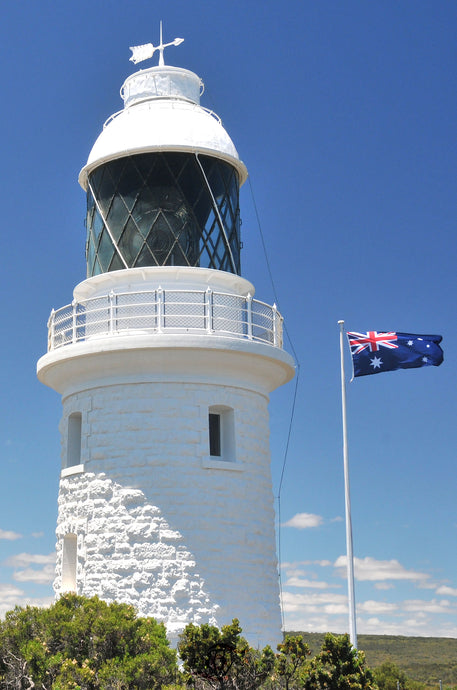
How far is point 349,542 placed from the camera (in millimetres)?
16734

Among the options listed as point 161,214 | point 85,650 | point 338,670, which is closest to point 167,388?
point 161,214

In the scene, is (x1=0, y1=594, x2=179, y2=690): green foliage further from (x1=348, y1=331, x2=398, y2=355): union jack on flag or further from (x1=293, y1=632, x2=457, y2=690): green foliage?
(x1=293, y1=632, x2=457, y2=690): green foliage

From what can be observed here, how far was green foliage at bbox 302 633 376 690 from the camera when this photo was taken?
1377cm

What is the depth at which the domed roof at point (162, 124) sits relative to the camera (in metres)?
18.9

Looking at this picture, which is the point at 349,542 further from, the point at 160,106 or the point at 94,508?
the point at 160,106

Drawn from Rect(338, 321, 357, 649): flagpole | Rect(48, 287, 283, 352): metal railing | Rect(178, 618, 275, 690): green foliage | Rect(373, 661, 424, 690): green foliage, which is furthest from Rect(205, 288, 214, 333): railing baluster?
Rect(373, 661, 424, 690): green foliage

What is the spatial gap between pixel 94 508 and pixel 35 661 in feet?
13.2

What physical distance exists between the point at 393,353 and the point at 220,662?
23.6 feet

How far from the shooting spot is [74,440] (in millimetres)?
18969

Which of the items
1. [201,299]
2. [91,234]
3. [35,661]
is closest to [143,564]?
[35,661]

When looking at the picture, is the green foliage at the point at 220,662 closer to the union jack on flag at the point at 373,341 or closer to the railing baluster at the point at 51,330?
the union jack on flag at the point at 373,341

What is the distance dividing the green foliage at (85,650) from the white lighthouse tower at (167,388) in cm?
227

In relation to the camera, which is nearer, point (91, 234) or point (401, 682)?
point (91, 234)

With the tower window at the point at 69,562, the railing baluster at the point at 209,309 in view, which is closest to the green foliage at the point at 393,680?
the tower window at the point at 69,562
